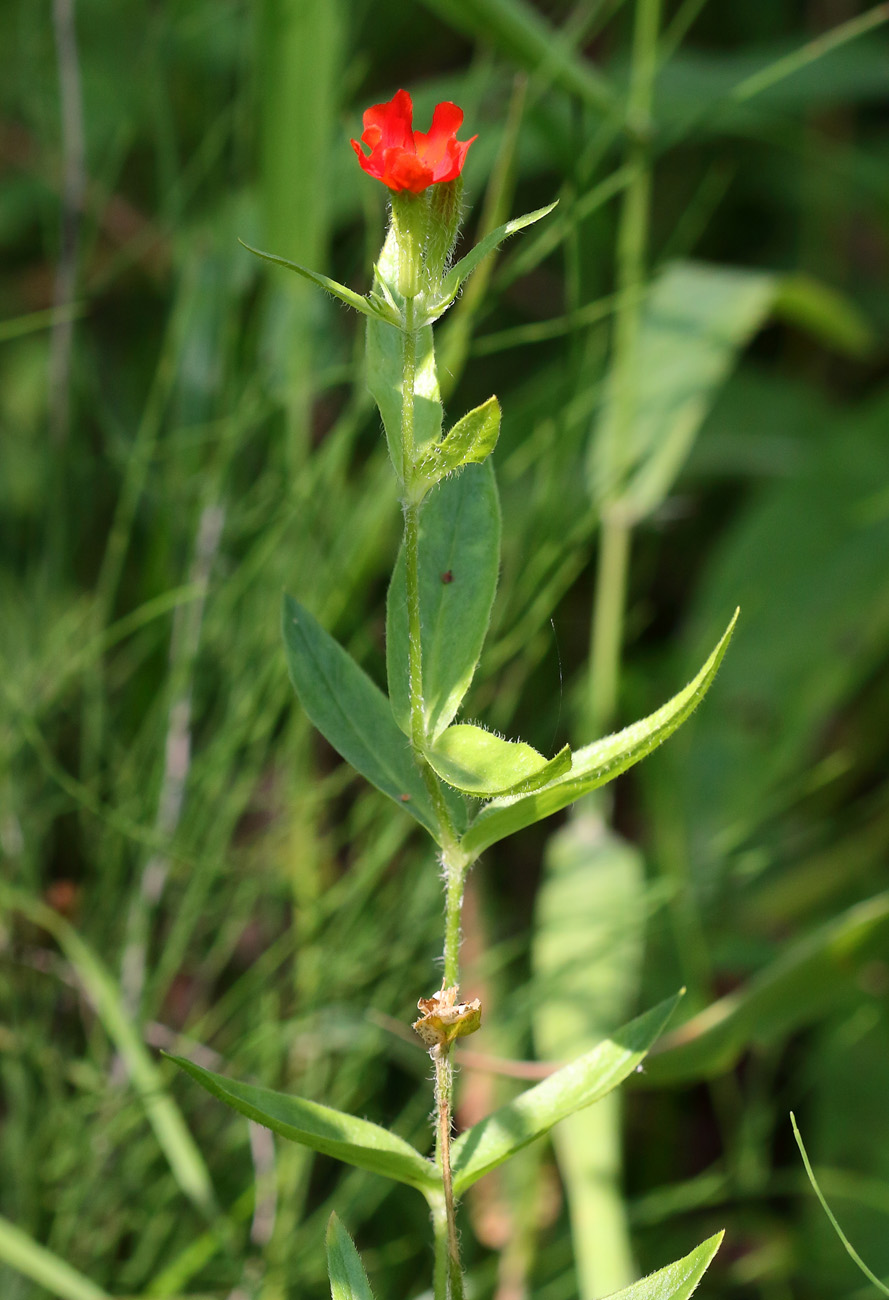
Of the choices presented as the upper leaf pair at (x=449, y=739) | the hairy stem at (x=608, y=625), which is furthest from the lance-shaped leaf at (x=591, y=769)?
the hairy stem at (x=608, y=625)

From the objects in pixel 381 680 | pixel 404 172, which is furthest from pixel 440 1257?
pixel 381 680

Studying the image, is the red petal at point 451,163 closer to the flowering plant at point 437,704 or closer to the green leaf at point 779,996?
the flowering plant at point 437,704

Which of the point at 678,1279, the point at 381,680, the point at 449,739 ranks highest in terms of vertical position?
the point at 381,680

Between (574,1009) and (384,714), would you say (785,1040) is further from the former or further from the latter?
(384,714)

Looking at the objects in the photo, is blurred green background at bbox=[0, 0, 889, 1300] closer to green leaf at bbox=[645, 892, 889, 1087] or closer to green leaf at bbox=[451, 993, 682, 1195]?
green leaf at bbox=[645, 892, 889, 1087]

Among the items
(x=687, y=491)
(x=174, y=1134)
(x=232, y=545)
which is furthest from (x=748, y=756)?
(x=174, y=1134)

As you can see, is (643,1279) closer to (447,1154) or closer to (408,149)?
(447,1154)
